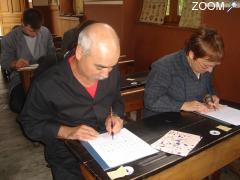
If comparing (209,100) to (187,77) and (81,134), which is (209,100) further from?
(81,134)

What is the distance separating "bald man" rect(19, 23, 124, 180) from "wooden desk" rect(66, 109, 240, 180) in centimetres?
17

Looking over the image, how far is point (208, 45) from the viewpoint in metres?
1.77

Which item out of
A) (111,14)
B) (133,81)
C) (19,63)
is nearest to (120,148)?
(133,81)

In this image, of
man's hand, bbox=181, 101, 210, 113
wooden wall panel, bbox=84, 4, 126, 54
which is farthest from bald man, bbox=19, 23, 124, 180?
wooden wall panel, bbox=84, 4, 126, 54

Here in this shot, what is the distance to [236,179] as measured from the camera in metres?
2.63

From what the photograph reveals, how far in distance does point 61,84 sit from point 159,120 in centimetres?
64

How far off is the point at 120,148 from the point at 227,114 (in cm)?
84

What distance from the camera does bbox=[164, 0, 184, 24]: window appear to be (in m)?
3.88

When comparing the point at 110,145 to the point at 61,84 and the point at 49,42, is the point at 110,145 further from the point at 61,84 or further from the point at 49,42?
the point at 49,42

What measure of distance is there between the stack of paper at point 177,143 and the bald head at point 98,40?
0.53 m

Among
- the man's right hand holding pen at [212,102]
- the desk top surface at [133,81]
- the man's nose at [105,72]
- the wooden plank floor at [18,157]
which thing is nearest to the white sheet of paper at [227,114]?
the man's right hand holding pen at [212,102]

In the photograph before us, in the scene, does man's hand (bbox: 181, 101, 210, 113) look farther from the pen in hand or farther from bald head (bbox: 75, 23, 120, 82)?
bald head (bbox: 75, 23, 120, 82)

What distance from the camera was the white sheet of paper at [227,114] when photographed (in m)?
1.72

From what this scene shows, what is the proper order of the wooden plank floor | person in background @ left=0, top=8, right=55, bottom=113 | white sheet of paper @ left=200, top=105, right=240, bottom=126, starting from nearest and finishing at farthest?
white sheet of paper @ left=200, top=105, right=240, bottom=126 < the wooden plank floor < person in background @ left=0, top=8, right=55, bottom=113
